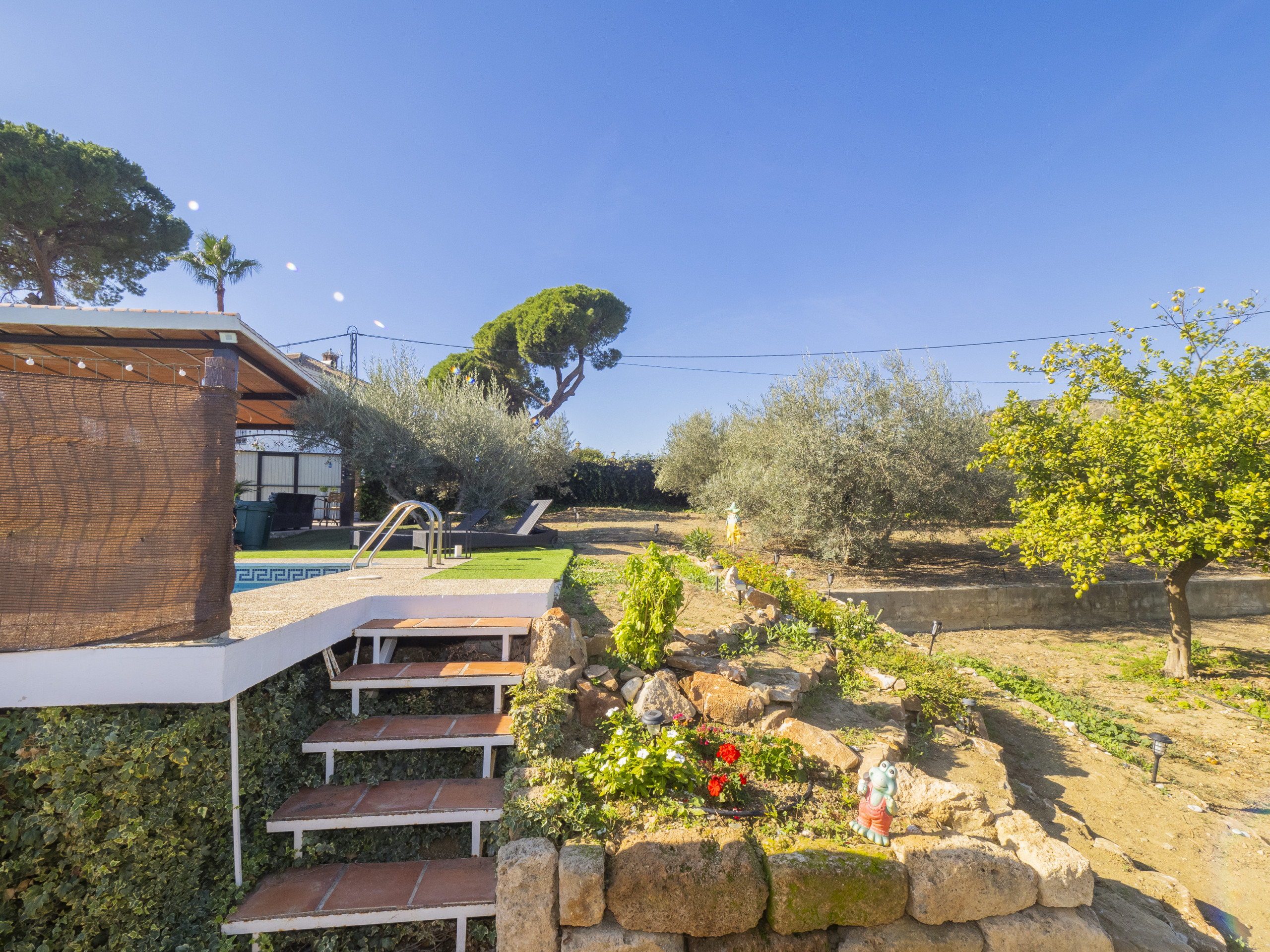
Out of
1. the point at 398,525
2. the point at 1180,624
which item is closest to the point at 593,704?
the point at 398,525

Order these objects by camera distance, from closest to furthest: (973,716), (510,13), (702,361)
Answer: (973,716)
(510,13)
(702,361)

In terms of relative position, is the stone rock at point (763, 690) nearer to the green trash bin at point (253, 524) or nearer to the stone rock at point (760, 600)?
the stone rock at point (760, 600)

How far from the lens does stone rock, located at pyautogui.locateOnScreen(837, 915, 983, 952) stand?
7.77 ft

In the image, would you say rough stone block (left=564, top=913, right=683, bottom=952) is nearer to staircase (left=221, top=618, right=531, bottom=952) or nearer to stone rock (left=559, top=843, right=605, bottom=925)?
stone rock (left=559, top=843, right=605, bottom=925)

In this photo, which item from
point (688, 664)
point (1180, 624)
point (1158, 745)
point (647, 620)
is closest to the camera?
point (647, 620)

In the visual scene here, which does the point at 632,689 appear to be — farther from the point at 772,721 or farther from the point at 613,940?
the point at 613,940

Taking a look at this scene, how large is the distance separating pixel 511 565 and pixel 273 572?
2859 mm

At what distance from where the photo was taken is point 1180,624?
25.3ft

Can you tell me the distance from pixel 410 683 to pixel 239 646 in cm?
107

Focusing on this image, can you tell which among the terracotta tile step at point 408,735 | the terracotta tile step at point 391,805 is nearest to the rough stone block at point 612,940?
the terracotta tile step at point 391,805

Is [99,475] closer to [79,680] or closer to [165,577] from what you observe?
[165,577]

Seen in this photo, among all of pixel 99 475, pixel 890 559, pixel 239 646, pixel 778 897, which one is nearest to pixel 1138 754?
pixel 778 897

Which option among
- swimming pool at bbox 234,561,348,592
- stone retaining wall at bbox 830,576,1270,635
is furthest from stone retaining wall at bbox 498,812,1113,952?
stone retaining wall at bbox 830,576,1270,635

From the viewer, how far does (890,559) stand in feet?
36.7
